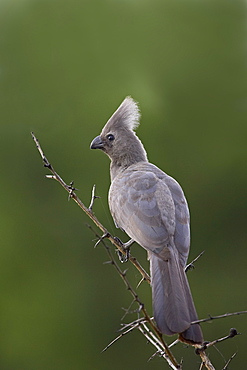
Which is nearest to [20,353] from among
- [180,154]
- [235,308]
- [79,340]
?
[79,340]

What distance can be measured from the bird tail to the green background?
3.47 meters

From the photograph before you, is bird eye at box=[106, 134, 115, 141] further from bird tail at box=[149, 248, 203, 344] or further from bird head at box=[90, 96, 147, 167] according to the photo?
bird tail at box=[149, 248, 203, 344]

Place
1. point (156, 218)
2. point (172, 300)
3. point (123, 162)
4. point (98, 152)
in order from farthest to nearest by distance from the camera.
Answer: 1. point (98, 152)
2. point (123, 162)
3. point (156, 218)
4. point (172, 300)

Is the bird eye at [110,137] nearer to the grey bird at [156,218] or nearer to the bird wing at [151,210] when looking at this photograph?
the grey bird at [156,218]

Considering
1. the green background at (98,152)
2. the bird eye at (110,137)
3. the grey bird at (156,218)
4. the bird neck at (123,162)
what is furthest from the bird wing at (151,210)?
the green background at (98,152)

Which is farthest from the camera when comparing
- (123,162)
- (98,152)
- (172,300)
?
(98,152)

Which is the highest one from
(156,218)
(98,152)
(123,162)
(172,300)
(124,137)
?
(98,152)

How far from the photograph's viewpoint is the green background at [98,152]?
6324 mm

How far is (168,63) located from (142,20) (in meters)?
0.64

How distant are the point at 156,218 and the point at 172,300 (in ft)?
1.79

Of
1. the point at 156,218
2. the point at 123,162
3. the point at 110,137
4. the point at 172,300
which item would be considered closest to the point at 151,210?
the point at 156,218

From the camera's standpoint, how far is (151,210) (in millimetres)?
2812

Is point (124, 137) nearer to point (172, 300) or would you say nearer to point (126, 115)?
point (126, 115)

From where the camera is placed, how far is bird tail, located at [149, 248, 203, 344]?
2.13 metres
